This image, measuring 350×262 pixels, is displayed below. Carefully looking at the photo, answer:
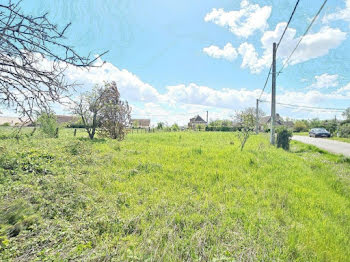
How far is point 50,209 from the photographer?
3.07 metres

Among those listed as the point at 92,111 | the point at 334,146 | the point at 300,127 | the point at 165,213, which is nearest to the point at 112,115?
the point at 92,111

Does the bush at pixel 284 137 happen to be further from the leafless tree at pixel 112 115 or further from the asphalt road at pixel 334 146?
the leafless tree at pixel 112 115

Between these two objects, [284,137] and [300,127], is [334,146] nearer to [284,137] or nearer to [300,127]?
[284,137]

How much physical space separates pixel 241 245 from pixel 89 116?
1417 centimetres

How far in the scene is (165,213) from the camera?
3195mm

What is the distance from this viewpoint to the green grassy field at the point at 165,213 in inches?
89.8

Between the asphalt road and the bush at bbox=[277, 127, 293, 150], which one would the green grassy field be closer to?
the bush at bbox=[277, 127, 293, 150]

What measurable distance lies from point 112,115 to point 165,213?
12.3m

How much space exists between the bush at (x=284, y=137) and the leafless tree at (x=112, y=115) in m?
11.8

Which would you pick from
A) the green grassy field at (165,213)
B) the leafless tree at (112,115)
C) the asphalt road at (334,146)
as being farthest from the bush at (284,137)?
the leafless tree at (112,115)

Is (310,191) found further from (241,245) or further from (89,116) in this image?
(89,116)

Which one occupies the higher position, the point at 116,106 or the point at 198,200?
the point at 116,106

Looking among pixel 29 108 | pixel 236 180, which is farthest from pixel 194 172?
pixel 29 108

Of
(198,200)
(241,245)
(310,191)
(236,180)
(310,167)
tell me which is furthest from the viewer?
(310,167)
